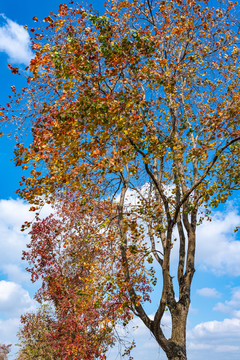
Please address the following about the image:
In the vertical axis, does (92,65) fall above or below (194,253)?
above

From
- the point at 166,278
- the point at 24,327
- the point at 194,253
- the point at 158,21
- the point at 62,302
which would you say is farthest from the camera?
the point at 24,327

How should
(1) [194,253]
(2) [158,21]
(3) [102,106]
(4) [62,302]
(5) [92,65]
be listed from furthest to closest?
(4) [62,302], (2) [158,21], (1) [194,253], (5) [92,65], (3) [102,106]

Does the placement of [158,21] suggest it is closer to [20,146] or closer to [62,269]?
[20,146]

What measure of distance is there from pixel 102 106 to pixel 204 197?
612 cm

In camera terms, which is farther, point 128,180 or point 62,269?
point 62,269

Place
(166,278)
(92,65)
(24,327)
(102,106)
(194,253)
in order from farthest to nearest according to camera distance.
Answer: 1. (24,327)
2. (194,253)
3. (166,278)
4. (92,65)
5. (102,106)

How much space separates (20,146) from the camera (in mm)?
9141

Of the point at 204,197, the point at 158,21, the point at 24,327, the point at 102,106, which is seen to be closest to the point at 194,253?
the point at 204,197

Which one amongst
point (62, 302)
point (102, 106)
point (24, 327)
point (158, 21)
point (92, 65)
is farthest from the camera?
point (24, 327)

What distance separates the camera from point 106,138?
8.98 m

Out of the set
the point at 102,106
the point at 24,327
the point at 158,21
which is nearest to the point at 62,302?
the point at 24,327

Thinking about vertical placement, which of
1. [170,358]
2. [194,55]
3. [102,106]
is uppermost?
[194,55]

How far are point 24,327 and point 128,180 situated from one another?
533 inches

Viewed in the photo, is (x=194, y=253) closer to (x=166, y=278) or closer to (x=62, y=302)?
(x=166, y=278)
